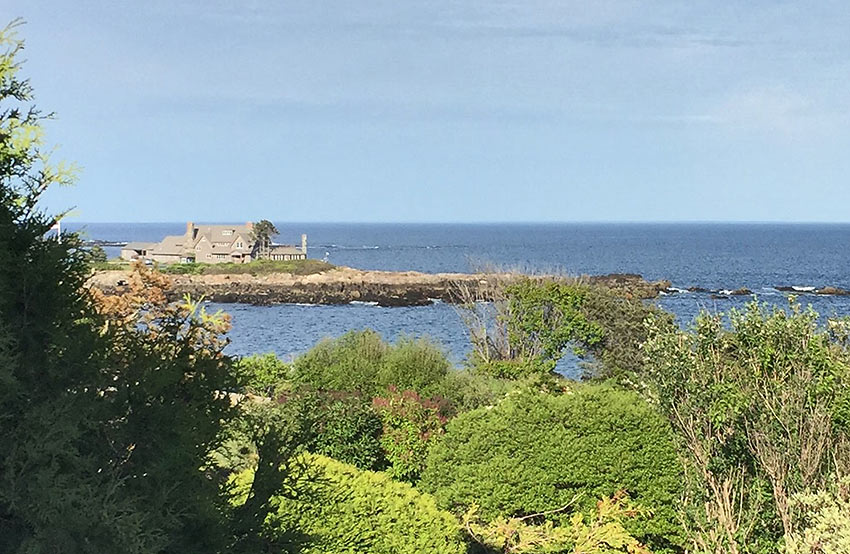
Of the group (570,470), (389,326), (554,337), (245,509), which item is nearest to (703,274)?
(389,326)

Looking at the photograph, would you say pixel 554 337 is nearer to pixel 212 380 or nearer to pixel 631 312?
pixel 631 312

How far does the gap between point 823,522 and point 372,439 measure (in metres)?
7.32

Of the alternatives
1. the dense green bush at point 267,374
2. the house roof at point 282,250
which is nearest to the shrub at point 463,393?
the dense green bush at point 267,374

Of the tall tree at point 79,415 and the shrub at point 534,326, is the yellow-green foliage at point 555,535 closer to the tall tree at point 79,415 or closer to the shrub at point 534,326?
the tall tree at point 79,415

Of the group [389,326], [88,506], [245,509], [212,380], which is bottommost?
[389,326]

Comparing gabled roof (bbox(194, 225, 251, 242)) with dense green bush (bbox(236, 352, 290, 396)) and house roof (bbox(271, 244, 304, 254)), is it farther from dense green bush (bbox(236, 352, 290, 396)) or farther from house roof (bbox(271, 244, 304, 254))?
dense green bush (bbox(236, 352, 290, 396))

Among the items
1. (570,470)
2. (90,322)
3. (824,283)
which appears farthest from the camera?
(824,283)

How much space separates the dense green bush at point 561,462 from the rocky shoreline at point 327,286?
2094 inches

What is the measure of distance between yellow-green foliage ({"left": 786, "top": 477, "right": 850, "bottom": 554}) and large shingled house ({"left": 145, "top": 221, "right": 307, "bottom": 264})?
87.0 meters

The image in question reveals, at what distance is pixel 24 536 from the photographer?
4480 millimetres

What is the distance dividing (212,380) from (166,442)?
0.61 metres

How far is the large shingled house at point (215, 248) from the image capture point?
9450 centimetres

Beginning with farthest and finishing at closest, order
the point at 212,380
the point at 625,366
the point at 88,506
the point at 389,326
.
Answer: the point at 389,326 < the point at 625,366 < the point at 212,380 < the point at 88,506

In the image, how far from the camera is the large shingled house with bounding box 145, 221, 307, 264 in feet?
310
